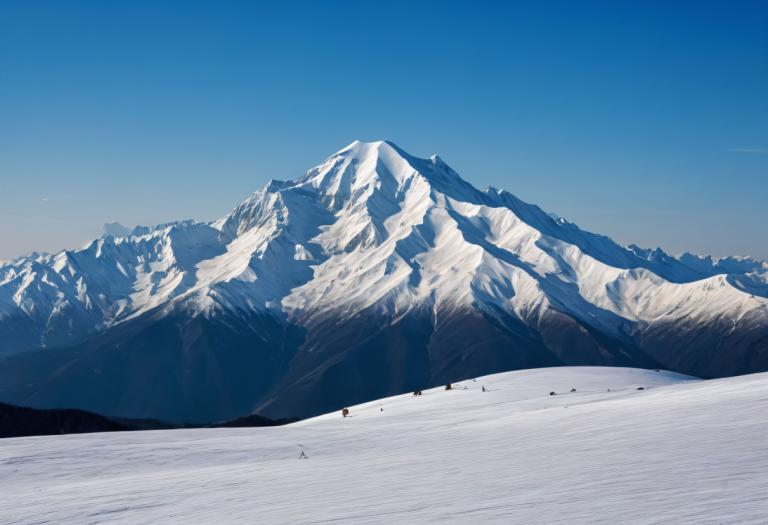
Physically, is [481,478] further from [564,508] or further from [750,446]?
[750,446]

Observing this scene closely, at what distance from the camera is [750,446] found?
91.9ft

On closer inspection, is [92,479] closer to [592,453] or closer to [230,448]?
[230,448]

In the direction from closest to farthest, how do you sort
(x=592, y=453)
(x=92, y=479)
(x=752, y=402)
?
(x=592, y=453) < (x=92, y=479) < (x=752, y=402)

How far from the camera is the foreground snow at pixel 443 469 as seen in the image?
76.7 feet

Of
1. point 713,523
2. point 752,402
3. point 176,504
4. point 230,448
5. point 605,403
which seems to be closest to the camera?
point 713,523

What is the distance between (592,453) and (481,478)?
16.2 ft

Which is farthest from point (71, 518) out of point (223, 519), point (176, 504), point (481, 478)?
point (481, 478)

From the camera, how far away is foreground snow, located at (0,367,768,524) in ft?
76.7

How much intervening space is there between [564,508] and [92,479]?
2002 centimetres

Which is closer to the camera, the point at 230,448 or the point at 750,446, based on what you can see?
the point at 750,446

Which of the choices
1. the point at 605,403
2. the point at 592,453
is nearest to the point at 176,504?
the point at 592,453

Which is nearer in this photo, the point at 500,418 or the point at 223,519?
the point at 223,519

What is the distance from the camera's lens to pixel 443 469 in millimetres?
29984

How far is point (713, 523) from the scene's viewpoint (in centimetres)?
2027
